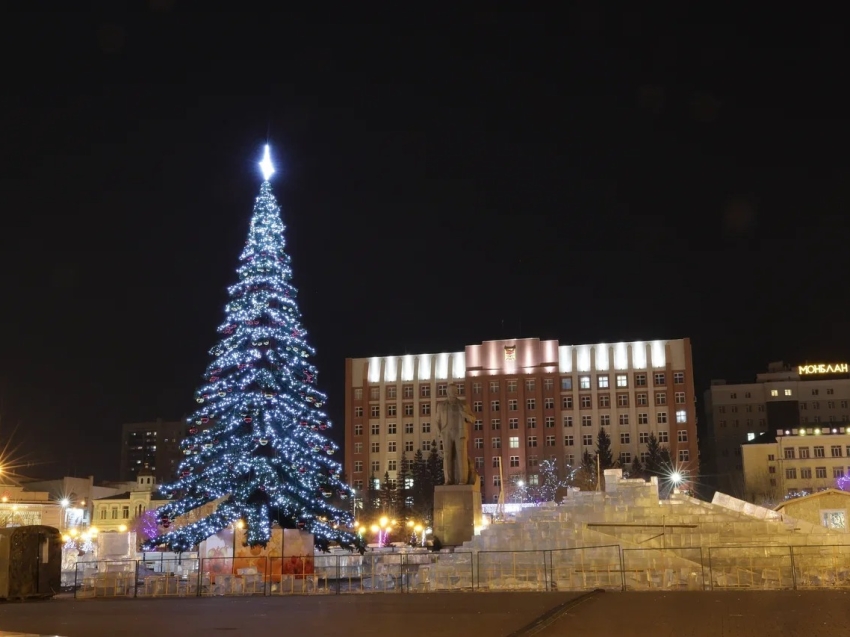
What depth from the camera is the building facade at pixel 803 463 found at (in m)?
87.3

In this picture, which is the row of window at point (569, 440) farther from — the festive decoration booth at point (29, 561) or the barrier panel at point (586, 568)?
the festive decoration booth at point (29, 561)

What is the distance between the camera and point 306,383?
36438mm

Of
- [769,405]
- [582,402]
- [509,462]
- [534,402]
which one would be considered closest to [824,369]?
[769,405]

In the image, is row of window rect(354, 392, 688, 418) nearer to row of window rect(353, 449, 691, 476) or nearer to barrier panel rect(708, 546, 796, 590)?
row of window rect(353, 449, 691, 476)

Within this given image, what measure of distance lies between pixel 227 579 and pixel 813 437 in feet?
249

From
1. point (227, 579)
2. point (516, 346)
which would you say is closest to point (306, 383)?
point (227, 579)

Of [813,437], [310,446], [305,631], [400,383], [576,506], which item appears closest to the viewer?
[305,631]

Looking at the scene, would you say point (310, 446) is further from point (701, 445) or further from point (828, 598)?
point (701, 445)

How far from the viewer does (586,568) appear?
26609 millimetres

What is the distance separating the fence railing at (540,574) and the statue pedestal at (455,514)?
230 centimetres

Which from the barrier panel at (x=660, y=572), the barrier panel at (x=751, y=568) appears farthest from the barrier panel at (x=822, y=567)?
the barrier panel at (x=660, y=572)

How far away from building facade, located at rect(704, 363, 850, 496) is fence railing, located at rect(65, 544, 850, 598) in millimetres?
82253

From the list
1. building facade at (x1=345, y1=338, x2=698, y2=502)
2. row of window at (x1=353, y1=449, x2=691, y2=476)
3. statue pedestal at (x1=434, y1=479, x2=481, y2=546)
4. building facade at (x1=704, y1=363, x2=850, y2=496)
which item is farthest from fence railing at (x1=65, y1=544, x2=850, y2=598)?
building facade at (x1=704, y1=363, x2=850, y2=496)

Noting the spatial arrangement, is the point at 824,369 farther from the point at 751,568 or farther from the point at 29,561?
the point at 29,561
